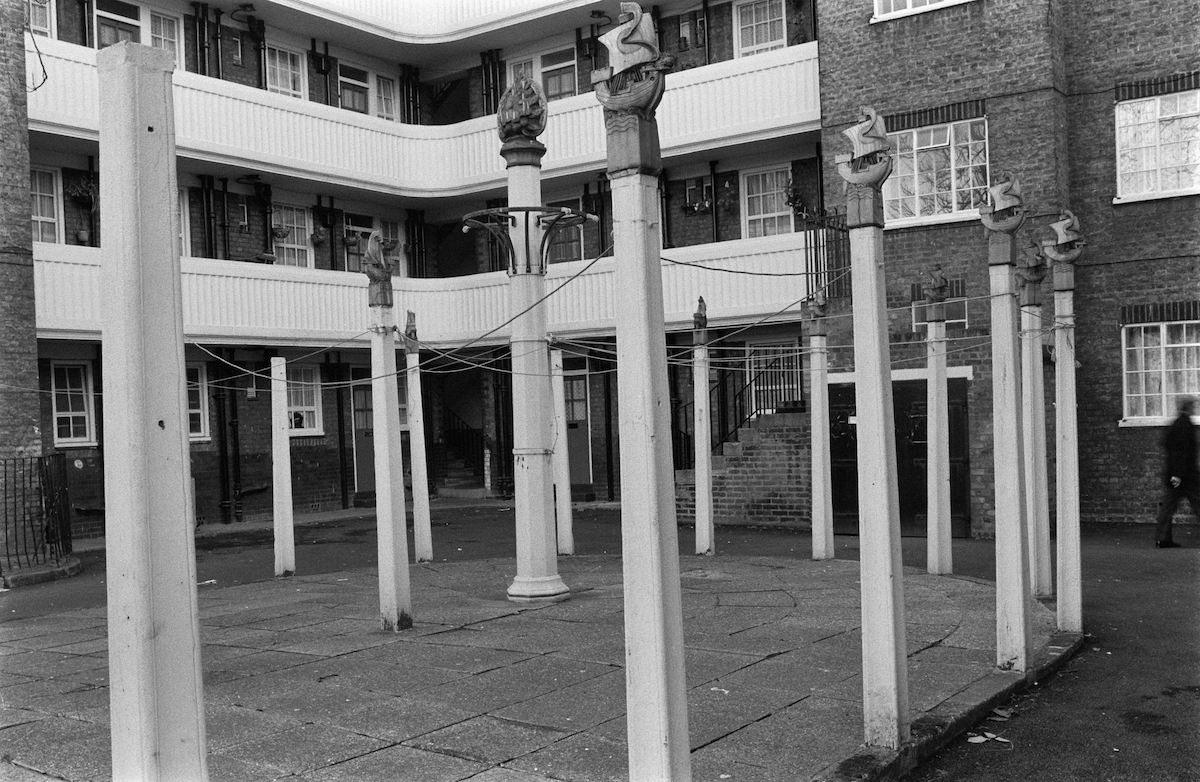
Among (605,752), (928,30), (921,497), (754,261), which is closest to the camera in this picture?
(605,752)

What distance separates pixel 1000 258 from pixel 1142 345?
1151 centimetres

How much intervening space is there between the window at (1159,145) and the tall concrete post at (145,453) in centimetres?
1742

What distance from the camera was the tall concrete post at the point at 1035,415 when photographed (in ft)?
30.3

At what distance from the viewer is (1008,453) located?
7648mm

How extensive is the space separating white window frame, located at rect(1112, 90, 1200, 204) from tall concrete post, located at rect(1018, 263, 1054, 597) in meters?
8.86

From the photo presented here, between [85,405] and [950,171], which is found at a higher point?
[950,171]

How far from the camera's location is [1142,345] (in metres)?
17.8

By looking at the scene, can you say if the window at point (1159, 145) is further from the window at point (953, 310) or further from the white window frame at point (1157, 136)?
the window at point (953, 310)

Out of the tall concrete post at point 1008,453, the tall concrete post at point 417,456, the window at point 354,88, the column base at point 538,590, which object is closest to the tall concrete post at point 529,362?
the column base at point 538,590

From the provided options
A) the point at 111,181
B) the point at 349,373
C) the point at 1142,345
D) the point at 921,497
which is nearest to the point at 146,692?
the point at 111,181

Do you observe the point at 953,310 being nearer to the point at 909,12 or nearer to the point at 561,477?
the point at 909,12

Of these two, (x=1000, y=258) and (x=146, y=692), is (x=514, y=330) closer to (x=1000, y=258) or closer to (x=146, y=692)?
(x=1000, y=258)

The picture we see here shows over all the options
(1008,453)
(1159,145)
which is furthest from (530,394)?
(1159,145)

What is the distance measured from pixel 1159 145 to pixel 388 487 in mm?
13983
